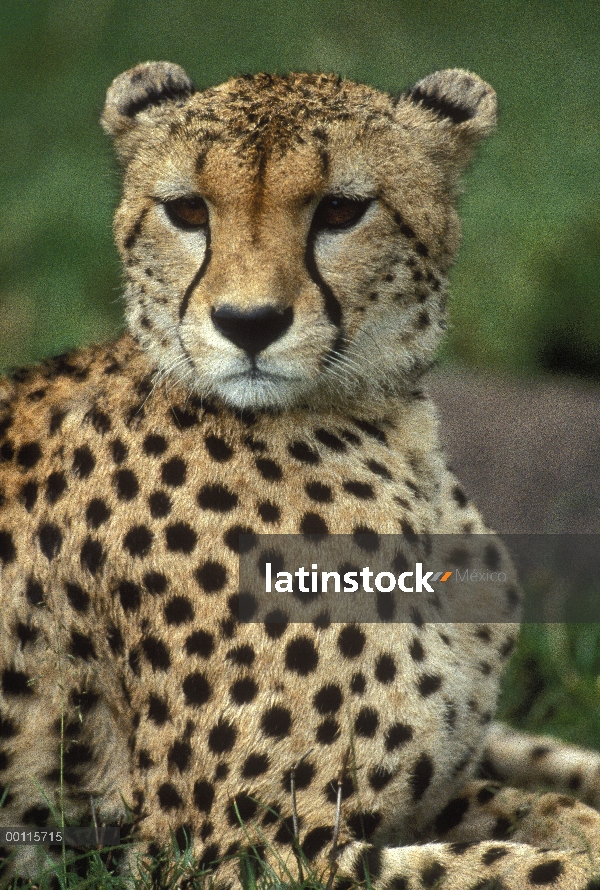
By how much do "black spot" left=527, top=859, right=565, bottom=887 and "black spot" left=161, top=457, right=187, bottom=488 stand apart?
41.3 inches

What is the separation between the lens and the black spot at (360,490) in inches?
116

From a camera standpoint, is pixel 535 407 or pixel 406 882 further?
pixel 535 407

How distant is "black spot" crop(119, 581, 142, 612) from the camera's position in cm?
292

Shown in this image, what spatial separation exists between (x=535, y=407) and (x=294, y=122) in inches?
123

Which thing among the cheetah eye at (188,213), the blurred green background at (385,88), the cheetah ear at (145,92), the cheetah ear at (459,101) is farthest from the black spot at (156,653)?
the blurred green background at (385,88)

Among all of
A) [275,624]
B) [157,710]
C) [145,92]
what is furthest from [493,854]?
[145,92]

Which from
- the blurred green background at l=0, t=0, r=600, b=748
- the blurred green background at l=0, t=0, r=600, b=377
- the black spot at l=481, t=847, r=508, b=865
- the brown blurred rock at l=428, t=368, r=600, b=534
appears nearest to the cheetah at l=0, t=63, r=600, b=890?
the black spot at l=481, t=847, r=508, b=865

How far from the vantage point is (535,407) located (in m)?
5.78

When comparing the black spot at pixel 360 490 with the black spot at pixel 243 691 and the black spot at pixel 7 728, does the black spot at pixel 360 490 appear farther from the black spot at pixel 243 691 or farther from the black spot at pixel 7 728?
the black spot at pixel 7 728

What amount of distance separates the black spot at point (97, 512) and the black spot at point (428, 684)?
737 millimetres

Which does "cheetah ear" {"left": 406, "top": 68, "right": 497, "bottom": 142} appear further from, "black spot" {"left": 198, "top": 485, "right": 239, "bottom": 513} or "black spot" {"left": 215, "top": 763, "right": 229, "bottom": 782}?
"black spot" {"left": 215, "top": 763, "right": 229, "bottom": 782}

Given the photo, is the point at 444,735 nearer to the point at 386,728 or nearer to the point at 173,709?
the point at 386,728

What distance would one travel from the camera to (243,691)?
Result: 9.14ft

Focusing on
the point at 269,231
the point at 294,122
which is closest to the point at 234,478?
the point at 269,231
